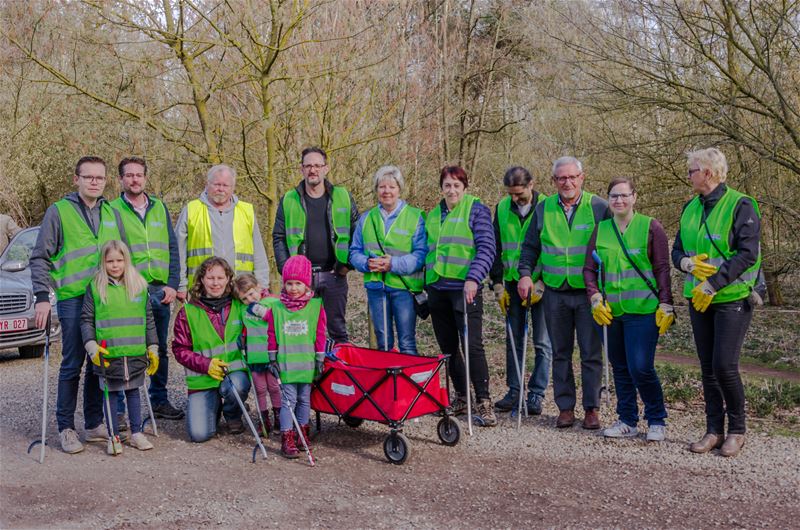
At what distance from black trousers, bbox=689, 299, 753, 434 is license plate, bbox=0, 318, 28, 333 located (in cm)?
907

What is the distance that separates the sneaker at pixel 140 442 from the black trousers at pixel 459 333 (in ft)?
8.53

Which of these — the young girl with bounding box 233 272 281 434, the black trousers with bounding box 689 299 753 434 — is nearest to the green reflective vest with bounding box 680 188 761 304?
the black trousers with bounding box 689 299 753 434

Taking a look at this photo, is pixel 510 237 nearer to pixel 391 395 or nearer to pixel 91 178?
pixel 391 395

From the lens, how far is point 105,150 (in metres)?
14.7

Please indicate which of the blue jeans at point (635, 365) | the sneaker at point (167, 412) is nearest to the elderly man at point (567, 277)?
the blue jeans at point (635, 365)

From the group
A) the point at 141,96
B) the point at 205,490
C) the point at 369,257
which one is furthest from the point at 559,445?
the point at 141,96

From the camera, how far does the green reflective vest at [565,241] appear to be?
6801mm

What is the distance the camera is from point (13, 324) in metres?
11.2

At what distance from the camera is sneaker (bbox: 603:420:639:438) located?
6.57m

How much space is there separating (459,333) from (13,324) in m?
7.06

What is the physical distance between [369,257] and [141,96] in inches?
224

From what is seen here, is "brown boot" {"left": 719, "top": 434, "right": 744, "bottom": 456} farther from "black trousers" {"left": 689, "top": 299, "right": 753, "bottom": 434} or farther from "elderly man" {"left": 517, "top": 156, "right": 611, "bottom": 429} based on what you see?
"elderly man" {"left": 517, "top": 156, "right": 611, "bottom": 429}

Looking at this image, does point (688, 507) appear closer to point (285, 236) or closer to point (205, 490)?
point (205, 490)

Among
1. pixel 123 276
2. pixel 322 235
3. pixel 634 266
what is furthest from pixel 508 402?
pixel 123 276
